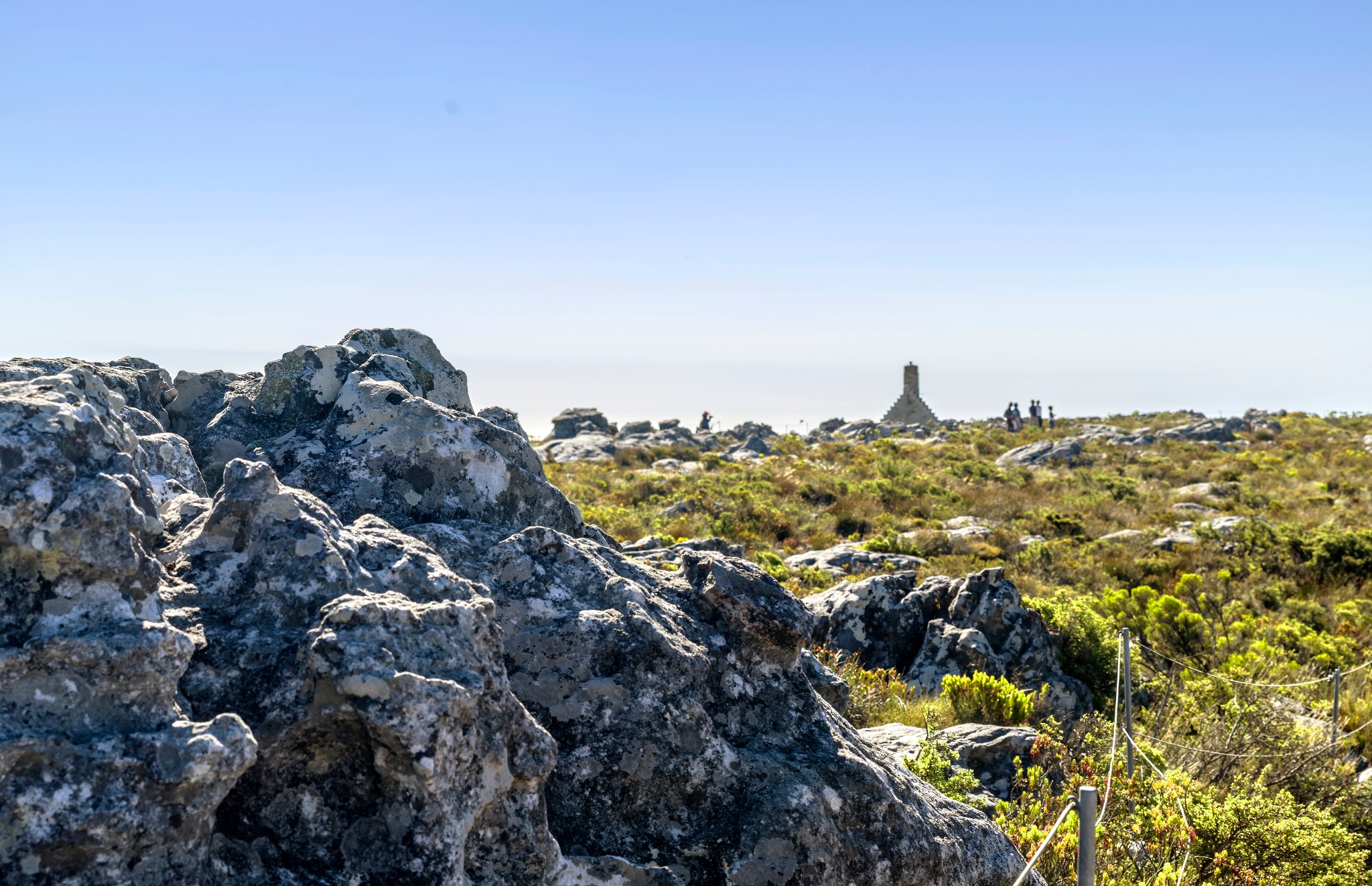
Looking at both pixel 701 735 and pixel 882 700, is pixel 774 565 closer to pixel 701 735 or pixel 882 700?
pixel 882 700

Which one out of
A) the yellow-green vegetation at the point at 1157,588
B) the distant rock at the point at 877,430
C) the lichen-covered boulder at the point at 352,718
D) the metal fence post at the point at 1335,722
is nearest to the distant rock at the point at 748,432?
the distant rock at the point at 877,430

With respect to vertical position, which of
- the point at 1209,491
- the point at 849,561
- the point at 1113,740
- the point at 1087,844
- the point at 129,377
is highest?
the point at 129,377

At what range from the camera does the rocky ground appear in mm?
2336

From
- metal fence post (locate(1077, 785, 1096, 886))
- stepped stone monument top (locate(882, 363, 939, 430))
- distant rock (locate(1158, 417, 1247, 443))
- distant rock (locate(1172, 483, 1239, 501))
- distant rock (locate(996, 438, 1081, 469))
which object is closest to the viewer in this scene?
metal fence post (locate(1077, 785, 1096, 886))

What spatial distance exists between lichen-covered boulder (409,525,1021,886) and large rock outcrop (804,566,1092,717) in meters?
5.38

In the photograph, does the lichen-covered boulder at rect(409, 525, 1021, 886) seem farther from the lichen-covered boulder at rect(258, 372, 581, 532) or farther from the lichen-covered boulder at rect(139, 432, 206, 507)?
the lichen-covered boulder at rect(139, 432, 206, 507)

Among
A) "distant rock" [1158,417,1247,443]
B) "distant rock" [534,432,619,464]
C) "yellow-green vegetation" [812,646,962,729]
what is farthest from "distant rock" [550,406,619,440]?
"yellow-green vegetation" [812,646,962,729]

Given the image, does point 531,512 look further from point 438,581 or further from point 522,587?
point 438,581

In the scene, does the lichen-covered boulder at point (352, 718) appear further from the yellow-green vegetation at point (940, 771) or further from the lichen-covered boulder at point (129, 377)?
the yellow-green vegetation at point (940, 771)

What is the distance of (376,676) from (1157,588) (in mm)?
15002

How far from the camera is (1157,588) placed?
49.1ft

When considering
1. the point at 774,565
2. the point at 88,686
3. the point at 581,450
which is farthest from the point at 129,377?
the point at 581,450

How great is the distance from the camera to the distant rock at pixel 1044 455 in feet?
105

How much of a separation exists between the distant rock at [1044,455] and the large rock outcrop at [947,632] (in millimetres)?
22242
